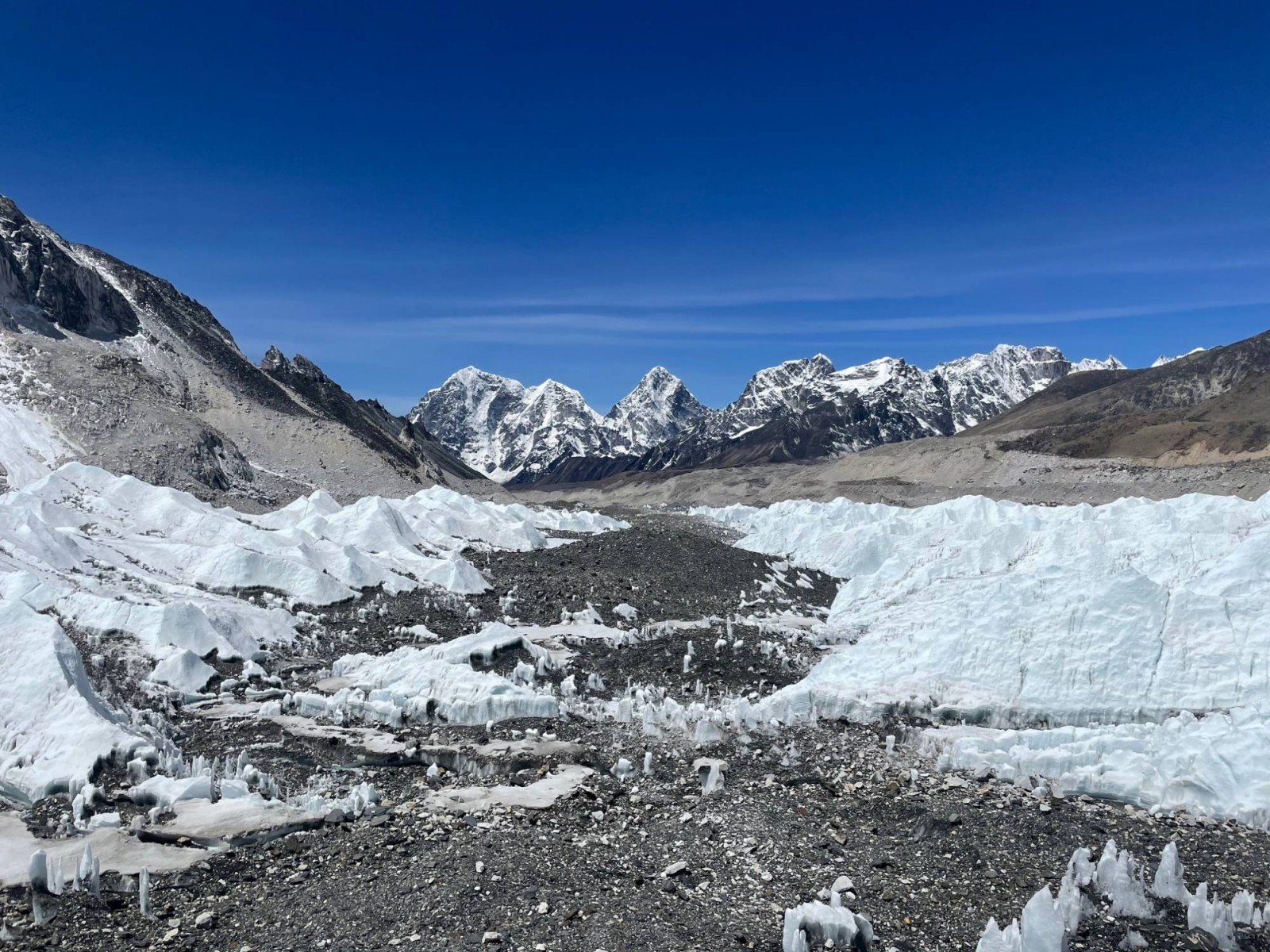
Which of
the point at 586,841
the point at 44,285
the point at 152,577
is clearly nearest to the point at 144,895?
the point at 586,841

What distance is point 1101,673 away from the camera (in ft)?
58.4

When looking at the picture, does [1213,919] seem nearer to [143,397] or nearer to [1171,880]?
[1171,880]

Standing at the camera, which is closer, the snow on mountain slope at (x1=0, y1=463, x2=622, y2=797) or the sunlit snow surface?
the sunlit snow surface

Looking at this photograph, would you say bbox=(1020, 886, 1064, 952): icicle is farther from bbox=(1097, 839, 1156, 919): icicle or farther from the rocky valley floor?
bbox=(1097, 839, 1156, 919): icicle

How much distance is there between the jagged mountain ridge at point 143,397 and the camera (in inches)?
2366

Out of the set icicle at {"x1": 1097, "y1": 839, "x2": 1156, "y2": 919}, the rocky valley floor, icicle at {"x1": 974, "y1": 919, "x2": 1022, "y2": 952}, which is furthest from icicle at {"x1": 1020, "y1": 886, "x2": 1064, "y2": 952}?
icicle at {"x1": 1097, "y1": 839, "x2": 1156, "y2": 919}

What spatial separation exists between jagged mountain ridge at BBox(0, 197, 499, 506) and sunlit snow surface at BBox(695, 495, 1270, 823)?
5282 cm

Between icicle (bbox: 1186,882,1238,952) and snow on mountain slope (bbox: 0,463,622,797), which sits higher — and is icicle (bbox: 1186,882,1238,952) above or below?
below

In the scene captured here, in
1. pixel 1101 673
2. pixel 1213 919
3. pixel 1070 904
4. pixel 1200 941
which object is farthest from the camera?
pixel 1101 673

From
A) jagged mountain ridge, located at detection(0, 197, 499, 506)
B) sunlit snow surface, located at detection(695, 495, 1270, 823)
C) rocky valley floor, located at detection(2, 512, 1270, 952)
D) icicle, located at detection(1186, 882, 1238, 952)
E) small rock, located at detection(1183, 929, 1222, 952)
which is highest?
jagged mountain ridge, located at detection(0, 197, 499, 506)

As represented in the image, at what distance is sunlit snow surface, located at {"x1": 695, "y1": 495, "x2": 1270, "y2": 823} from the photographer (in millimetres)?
14078

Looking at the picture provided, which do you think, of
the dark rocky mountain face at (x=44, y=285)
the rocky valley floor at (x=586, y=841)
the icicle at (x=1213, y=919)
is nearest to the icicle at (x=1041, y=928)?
the rocky valley floor at (x=586, y=841)

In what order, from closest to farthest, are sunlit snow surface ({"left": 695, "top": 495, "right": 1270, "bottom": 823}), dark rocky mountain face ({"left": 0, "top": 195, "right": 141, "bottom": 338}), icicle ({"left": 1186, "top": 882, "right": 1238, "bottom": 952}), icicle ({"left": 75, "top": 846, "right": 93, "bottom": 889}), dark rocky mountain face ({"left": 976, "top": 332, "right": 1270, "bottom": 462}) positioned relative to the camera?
1. icicle ({"left": 1186, "top": 882, "right": 1238, "bottom": 952})
2. icicle ({"left": 75, "top": 846, "right": 93, "bottom": 889})
3. sunlit snow surface ({"left": 695, "top": 495, "right": 1270, "bottom": 823})
4. dark rocky mountain face ({"left": 0, "top": 195, "right": 141, "bottom": 338})
5. dark rocky mountain face ({"left": 976, "top": 332, "right": 1270, "bottom": 462})

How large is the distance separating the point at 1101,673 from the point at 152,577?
29554mm
